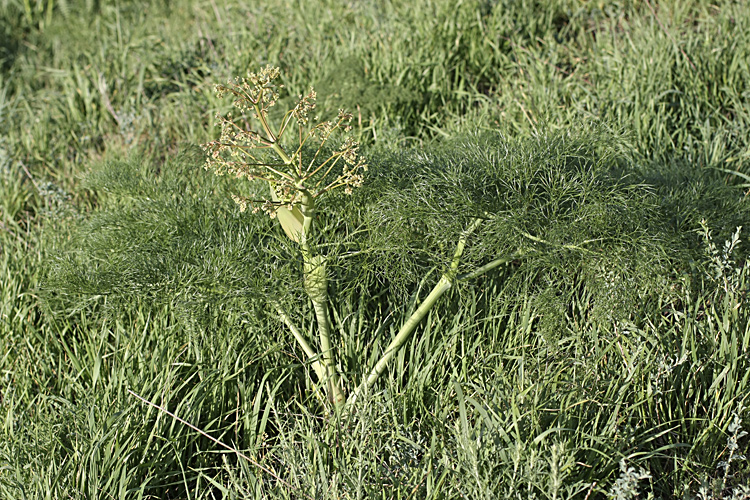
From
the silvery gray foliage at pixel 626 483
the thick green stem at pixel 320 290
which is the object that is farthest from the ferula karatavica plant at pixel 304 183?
the silvery gray foliage at pixel 626 483

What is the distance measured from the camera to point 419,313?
211cm

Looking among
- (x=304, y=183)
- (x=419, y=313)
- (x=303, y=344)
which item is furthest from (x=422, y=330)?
(x=304, y=183)

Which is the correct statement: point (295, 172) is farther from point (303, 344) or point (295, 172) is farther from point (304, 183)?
point (303, 344)

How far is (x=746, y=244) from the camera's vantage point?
2.32 metres

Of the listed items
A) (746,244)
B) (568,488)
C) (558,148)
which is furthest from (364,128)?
(568,488)

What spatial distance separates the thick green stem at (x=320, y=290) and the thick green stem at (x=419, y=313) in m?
0.09

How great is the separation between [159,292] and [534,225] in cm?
124

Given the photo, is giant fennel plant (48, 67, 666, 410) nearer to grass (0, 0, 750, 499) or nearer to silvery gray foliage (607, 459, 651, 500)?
grass (0, 0, 750, 499)

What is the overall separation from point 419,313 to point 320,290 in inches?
13.1

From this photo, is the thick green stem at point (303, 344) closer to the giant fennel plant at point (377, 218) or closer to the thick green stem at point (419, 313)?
the giant fennel plant at point (377, 218)

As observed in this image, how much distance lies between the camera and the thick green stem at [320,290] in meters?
1.94

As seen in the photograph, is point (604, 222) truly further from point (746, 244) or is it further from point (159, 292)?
point (159, 292)

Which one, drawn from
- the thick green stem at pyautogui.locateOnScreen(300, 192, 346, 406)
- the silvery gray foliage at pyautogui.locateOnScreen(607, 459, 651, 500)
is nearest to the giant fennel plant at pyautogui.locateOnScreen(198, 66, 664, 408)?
the thick green stem at pyautogui.locateOnScreen(300, 192, 346, 406)

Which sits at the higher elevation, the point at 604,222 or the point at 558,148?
the point at 558,148
